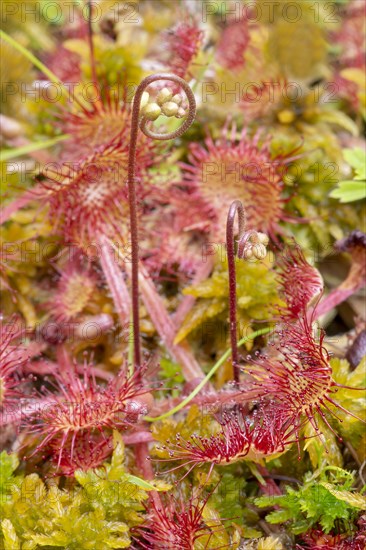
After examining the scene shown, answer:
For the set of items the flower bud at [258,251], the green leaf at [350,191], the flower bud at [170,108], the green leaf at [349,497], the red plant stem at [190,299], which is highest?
the flower bud at [170,108]

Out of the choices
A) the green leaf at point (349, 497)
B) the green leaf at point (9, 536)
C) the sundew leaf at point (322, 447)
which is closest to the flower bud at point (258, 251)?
the sundew leaf at point (322, 447)

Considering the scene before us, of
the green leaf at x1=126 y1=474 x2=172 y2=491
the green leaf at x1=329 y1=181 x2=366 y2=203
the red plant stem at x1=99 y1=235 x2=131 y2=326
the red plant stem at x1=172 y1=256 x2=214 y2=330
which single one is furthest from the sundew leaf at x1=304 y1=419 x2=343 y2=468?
the green leaf at x1=329 y1=181 x2=366 y2=203

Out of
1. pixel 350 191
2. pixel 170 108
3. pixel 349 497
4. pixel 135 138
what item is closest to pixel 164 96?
pixel 170 108

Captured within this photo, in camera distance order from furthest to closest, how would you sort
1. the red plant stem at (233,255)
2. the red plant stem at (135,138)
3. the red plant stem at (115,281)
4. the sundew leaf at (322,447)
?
the red plant stem at (115,281) < the sundew leaf at (322,447) < the red plant stem at (233,255) < the red plant stem at (135,138)

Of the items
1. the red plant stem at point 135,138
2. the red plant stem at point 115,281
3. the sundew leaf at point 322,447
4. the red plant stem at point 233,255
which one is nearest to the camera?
the red plant stem at point 135,138

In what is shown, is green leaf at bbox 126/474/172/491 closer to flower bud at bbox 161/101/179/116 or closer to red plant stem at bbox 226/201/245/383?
red plant stem at bbox 226/201/245/383

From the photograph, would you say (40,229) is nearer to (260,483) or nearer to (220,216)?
(220,216)

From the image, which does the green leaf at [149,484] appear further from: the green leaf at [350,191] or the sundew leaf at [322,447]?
the green leaf at [350,191]

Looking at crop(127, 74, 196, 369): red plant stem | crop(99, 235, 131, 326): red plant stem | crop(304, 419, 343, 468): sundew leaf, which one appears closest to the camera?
crop(127, 74, 196, 369): red plant stem
